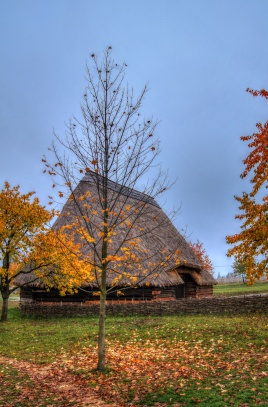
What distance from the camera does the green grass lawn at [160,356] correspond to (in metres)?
7.98

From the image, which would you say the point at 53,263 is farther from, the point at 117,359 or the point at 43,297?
the point at 117,359

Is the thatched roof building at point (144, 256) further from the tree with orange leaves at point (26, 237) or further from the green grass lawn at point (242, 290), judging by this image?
the green grass lawn at point (242, 290)

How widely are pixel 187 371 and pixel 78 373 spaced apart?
10.1ft

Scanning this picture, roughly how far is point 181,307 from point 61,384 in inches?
515

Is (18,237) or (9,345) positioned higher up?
(18,237)

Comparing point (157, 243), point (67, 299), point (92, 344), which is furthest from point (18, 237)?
point (157, 243)

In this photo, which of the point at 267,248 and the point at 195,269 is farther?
the point at 195,269

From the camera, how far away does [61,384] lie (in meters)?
9.59

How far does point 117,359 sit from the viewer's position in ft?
40.1

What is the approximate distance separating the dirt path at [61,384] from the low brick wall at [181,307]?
10478 millimetres

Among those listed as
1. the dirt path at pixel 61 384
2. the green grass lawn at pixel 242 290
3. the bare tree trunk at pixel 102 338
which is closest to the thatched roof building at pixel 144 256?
the green grass lawn at pixel 242 290

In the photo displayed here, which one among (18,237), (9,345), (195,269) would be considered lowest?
(9,345)

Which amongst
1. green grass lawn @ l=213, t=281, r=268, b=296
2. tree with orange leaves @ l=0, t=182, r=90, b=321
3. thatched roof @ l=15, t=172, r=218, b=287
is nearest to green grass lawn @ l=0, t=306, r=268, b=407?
tree with orange leaves @ l=0, t=182, r=90, b=321

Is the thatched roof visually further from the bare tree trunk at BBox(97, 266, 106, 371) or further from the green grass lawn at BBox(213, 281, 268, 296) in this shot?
the bare tree trunk at BBox(97, 266, 106, 371)
